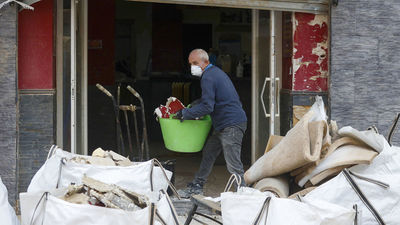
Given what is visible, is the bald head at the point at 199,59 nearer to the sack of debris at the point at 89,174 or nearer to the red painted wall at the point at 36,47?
the red painted wall at the point at 36,47

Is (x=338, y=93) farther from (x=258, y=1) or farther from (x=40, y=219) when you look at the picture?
(x=40, y=219)

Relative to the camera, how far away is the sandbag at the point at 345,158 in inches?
186

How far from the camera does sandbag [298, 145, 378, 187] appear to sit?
473cm

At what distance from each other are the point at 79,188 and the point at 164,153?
7123 millimetres

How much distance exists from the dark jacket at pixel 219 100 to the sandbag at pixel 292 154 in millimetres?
2118

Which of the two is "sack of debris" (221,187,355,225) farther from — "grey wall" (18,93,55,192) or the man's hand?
"grey wall" (18,93,55,192)

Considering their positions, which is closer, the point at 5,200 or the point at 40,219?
the point at 40,219

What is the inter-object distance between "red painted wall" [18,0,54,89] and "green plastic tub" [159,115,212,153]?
1.42 meters

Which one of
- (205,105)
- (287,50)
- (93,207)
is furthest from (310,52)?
(93,207)

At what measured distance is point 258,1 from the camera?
757cm

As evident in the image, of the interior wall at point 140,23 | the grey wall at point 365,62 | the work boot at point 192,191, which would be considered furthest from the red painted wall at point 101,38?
the interior wall at point 140,23

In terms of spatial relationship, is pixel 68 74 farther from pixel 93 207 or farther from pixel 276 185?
pixel 93 207

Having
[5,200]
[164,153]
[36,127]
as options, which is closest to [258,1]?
[36,127]

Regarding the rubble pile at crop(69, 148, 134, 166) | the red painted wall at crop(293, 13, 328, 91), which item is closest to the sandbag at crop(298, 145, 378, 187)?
the rubble pile at crop(69, 148, 134, 166)
